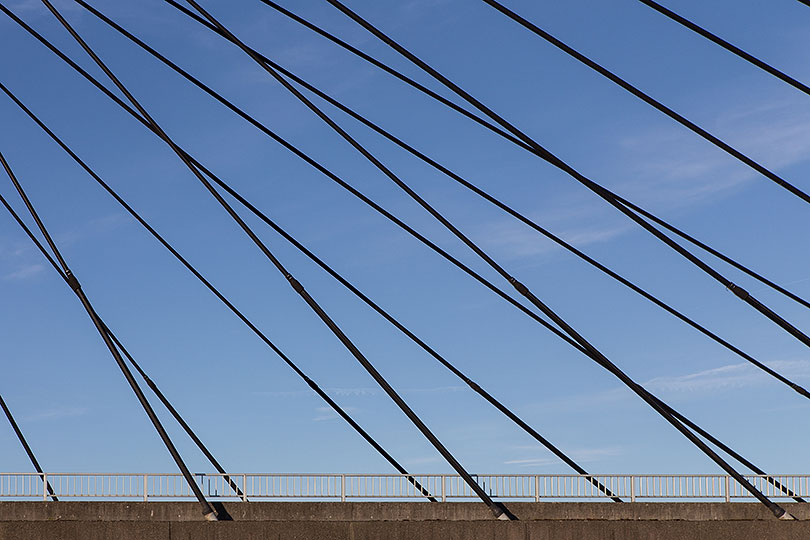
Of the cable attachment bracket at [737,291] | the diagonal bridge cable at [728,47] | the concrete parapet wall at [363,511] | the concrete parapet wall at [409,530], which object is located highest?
the diagonal bridge cable at [728,47]

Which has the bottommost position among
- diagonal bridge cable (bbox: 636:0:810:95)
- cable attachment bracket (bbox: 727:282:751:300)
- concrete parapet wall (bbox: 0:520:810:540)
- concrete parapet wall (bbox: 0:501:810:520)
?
concrete parapet wall (bbox: 0:520:810:540)

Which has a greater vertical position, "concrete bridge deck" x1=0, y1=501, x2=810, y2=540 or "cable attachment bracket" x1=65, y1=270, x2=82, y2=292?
"cable attachment bracket" x1=65, y1=270, x2=82, y2=292

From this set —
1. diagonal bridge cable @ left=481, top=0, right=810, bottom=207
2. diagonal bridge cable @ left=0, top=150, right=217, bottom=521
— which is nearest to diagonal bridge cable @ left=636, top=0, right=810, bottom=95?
diagonal bridge cable @ left=481, top=0, right=810, bottom=207

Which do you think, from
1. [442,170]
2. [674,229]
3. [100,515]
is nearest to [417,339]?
[442,170]

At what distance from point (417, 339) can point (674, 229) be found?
4630 mm

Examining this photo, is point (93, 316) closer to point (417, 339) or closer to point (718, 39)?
point (417, 339)

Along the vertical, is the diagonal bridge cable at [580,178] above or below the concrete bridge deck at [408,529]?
above

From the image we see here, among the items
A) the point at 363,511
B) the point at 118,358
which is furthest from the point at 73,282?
the point at 363,511

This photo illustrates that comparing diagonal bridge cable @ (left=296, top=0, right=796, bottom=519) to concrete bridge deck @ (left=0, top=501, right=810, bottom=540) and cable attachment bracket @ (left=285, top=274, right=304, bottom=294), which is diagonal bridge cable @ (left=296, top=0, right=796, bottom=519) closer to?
concrete bridge deck @ (left=0, top=501, right=810, bottom=540)

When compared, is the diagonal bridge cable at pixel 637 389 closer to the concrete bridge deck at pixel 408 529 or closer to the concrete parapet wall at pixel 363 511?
the concrete bridge deck at pixel 408 529

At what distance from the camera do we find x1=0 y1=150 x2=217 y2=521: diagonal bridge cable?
50.5 feet

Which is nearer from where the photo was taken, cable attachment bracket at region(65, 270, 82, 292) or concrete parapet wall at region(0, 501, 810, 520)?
cable attachment bracket at region(65, 270, 82, 292)

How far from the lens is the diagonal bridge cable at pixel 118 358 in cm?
1539

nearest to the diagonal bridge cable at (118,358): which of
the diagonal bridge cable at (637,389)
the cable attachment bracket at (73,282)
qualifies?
the cable attachment bracket at (73,282)
